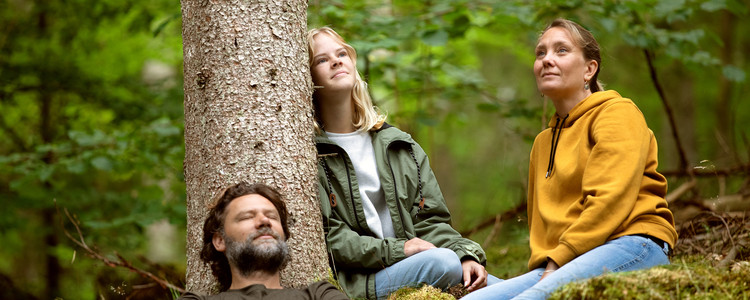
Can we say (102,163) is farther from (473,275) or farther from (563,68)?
(563,68)

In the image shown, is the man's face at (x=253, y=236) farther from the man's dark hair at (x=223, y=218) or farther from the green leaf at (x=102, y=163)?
the green leaf at (x=102, y=163)

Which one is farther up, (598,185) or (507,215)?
(598,185)

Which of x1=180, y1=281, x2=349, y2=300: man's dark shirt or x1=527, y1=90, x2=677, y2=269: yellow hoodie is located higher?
x1=527, y1=90, x2=677, y2=269: yellow hoodie

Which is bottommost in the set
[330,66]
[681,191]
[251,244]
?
[681,191]

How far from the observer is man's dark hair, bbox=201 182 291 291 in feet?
10.7

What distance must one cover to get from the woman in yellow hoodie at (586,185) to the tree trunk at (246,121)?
1.09 meters

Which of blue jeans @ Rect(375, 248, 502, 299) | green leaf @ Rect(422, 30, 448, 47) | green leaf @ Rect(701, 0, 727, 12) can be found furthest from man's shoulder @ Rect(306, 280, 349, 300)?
green leaf @ Rect(701, 0, 727, 12)

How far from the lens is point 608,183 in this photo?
9.87ft

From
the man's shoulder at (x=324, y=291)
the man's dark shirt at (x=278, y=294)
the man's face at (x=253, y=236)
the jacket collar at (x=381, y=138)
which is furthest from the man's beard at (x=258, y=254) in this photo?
the jacket collar at (x=381, y=138)

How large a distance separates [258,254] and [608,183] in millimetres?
1831

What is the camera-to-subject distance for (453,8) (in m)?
6.43

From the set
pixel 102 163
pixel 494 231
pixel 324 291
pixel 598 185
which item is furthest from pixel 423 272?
pixel 102 163

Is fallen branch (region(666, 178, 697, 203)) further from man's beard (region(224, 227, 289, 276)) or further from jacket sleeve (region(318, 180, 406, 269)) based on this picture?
man's beard (region(224, 227, 289, 276))

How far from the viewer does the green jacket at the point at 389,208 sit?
11.8 feet
